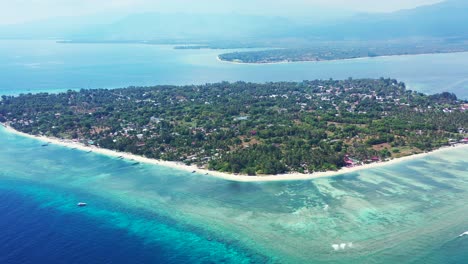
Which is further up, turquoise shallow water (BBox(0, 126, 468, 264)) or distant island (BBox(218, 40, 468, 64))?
distant island (BBox(218, 40, 468, 64))

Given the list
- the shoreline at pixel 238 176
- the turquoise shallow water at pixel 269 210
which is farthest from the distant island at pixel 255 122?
the turquoise shallow water at pixel 269 210

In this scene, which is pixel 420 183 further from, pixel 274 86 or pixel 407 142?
pixel 274 86

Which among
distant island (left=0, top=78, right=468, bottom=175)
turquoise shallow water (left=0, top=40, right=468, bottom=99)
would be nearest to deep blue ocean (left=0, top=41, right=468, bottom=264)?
distant island (left=0, top=78, right=468, bottom=175)

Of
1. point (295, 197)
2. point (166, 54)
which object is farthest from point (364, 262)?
point (166, 54)

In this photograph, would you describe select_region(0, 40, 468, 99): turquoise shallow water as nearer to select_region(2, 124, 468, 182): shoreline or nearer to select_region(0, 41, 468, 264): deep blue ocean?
select_region(2, 124, 468, 182): shoreline

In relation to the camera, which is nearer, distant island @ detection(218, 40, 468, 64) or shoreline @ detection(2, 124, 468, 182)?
shoreline @ detection(2, 124, 468, 182)

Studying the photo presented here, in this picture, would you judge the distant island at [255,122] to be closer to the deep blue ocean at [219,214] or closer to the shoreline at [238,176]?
the shoreline at [238,176]

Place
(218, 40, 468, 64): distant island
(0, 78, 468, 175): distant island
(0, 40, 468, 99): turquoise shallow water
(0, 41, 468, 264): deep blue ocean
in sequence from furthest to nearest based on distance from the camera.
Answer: (218, 40, 468, 64): distant island < (0, 40, 468, 99): turquoise shallow water < (0, 78, 468, 175): distant island < (0, 41, 468, 264): deep blue ocean
